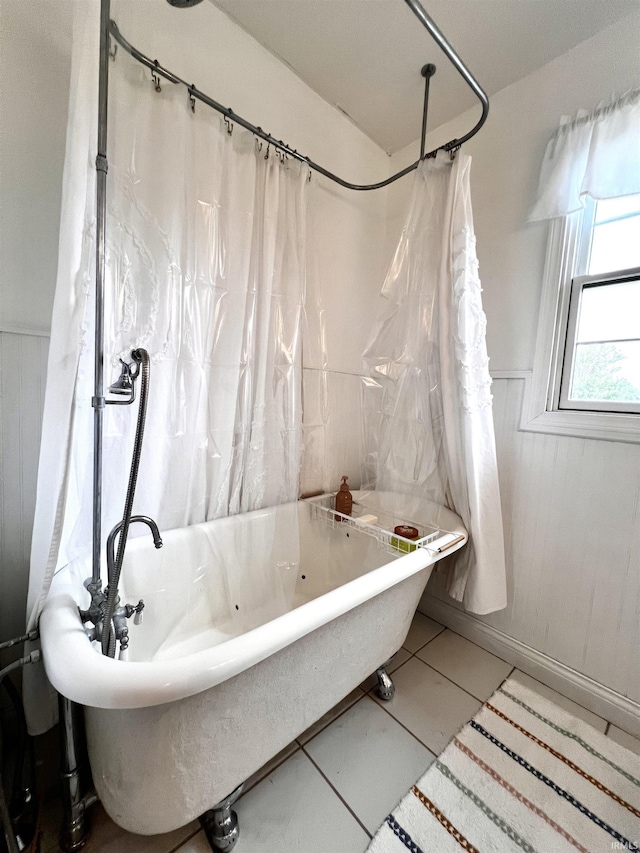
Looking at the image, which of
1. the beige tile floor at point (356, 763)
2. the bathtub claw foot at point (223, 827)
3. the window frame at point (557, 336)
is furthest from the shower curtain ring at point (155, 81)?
the beige tile floor at point (356, 763)

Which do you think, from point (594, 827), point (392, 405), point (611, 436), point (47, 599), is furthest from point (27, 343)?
point (594, 827)

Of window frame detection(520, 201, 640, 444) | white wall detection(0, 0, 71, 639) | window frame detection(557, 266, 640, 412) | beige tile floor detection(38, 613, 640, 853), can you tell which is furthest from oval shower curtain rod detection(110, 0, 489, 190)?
beige tile floor detection(38, 613, 640, 853)

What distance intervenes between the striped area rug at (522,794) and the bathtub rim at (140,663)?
2.14ft

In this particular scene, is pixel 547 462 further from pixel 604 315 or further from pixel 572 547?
pixel 604 315

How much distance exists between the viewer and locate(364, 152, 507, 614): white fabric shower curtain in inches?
52.3

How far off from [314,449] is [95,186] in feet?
3.67

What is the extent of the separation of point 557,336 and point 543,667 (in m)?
1.38

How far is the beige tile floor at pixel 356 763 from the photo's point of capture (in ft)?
2.88

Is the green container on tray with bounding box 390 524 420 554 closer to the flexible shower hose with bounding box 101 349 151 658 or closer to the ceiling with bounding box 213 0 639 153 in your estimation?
the flexible shower hose with bounding box 101 349 151 658

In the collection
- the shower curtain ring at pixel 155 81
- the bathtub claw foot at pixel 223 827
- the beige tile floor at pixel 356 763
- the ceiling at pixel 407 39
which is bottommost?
the beige tile floor at pixel 356 763

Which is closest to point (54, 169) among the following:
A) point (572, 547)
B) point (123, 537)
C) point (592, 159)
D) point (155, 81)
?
point (155, 81)

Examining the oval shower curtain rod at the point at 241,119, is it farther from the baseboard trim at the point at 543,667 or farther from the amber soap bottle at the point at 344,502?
the baseboard trim at the point at 543,667

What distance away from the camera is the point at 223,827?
85 cm

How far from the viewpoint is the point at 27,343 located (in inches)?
40.2
